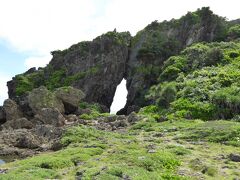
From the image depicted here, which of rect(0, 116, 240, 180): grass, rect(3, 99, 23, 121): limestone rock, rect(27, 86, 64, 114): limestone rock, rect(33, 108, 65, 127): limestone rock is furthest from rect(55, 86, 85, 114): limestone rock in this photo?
rect(0, 116, 240, 180): grass

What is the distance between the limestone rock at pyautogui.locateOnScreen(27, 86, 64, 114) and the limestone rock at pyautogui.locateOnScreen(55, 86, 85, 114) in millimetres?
2331

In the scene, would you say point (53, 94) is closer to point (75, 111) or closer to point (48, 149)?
point (75, 111)

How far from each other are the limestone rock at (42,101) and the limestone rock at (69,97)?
2331 millimetres

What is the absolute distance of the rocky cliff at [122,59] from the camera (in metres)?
91.7

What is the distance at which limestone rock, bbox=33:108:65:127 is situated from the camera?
60.7 metres

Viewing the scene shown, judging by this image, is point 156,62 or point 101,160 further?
point 156,62

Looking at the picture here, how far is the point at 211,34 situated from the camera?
331ft

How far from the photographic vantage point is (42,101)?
70438mm

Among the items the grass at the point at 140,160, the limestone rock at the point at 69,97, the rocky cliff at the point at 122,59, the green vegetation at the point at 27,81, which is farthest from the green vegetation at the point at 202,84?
the green vegetation at the point at 27,81

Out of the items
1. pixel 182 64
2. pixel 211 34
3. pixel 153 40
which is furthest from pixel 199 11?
pixel 182 64

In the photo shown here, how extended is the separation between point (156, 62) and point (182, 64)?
1484 centimetres

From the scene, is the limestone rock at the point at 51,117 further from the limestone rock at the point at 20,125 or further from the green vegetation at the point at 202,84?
the green vegetation at the point at 202,84

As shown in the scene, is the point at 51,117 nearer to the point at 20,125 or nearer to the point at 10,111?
the point at 20,125

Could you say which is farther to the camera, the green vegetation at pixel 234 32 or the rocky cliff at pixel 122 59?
the green vegetation at pixel 234 32
